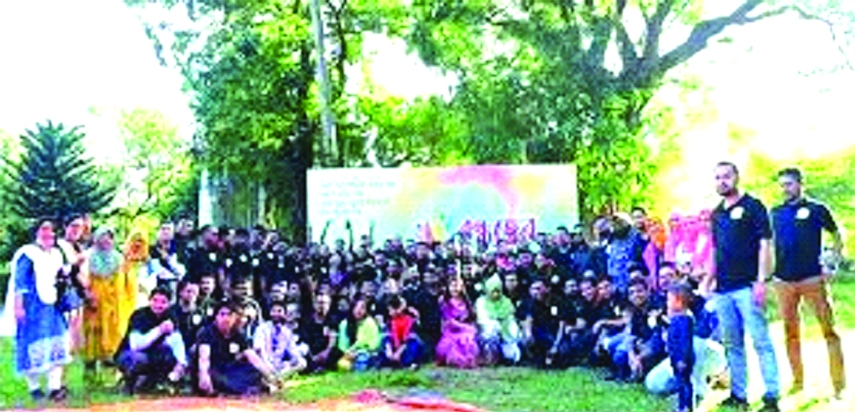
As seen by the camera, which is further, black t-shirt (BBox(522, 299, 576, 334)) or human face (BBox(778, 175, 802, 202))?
black t-shirt (BBox(522, 299, 576, 334))

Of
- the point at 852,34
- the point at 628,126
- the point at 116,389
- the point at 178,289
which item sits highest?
the point at 852,34

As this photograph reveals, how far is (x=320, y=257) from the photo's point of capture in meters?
14.4

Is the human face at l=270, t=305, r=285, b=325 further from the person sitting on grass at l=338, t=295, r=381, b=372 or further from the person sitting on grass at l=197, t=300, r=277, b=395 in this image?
the person sitting on grass at l=197, t=300, r=277, b=395

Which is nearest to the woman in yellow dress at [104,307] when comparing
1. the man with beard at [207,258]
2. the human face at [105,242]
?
the human face at [105,242]

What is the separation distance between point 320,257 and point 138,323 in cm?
355

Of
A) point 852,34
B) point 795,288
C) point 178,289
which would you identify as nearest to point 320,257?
point 178,289

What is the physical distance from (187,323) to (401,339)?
2542mm

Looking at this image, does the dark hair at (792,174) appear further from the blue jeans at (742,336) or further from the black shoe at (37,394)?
the black shoe at (37,394)

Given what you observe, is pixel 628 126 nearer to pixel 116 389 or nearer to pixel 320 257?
pixel 320 257

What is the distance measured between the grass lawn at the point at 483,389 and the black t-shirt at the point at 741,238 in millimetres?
1003

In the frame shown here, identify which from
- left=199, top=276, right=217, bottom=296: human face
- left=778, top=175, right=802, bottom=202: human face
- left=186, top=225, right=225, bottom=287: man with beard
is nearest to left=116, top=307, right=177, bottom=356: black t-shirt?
left=199, top=276, right=217, bottom=296: human face

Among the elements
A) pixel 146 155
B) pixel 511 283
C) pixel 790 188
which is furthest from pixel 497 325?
pixel 146 155

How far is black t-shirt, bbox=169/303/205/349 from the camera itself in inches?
442

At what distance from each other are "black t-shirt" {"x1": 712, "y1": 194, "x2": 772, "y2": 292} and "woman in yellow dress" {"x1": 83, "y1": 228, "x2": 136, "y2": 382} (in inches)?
206
